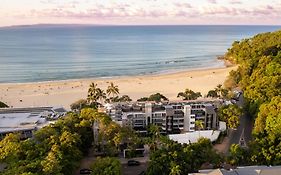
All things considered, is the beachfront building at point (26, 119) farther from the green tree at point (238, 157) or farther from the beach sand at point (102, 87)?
the green tree at point (238, 157)

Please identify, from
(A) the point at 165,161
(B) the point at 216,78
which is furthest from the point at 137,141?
(B) the point at 216,78

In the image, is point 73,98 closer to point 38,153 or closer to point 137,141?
point 137,141

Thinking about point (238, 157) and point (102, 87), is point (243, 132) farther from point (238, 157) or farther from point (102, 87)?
point (102, 87)

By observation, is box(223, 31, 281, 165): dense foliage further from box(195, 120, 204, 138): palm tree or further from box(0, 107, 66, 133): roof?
box(0, 107, 66, 133): roof

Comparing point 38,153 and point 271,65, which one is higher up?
point 271,65

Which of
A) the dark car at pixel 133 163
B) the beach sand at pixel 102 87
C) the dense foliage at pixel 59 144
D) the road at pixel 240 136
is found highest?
the beach sand at pixel 102 87

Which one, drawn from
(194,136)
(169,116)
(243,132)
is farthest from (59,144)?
(243,132)

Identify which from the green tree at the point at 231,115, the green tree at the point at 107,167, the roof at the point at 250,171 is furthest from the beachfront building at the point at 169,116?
the roof at the point at 250,171
